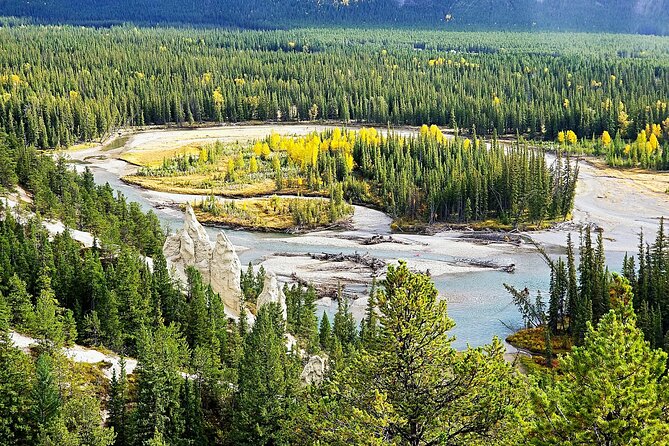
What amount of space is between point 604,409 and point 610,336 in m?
2.00

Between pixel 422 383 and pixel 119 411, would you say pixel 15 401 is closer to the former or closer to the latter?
pixel 119 411

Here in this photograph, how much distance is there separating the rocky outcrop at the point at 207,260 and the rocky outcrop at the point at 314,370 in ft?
57.5

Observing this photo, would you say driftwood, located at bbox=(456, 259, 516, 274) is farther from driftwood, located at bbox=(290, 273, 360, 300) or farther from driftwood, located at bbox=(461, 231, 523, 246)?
driftwood, located at bbox=(290, 273, 360, 300)

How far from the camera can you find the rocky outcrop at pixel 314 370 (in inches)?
2134

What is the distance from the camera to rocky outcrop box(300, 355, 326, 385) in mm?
54197

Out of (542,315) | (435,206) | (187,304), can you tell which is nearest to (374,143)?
(435,206)

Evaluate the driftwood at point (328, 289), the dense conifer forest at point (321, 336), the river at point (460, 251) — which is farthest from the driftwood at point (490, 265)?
the driftwood at point (328, 289)

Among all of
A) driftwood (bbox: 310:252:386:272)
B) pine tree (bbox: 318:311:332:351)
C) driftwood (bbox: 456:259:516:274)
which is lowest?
driftwood (bbox: 456:259:516:274)

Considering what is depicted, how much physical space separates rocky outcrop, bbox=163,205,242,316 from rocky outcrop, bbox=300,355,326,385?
57.5ft

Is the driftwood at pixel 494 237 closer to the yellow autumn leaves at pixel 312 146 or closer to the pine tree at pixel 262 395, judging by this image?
the yellow autumn leaves at pixel 312 146

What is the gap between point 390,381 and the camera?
2816cm

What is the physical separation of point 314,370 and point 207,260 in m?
21.6

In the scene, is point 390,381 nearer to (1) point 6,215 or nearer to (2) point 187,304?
(2) point 187,304

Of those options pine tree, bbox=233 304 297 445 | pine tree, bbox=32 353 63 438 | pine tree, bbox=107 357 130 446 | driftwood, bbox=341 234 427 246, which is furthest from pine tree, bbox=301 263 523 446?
driftwood, bbox=341 234 427 246
